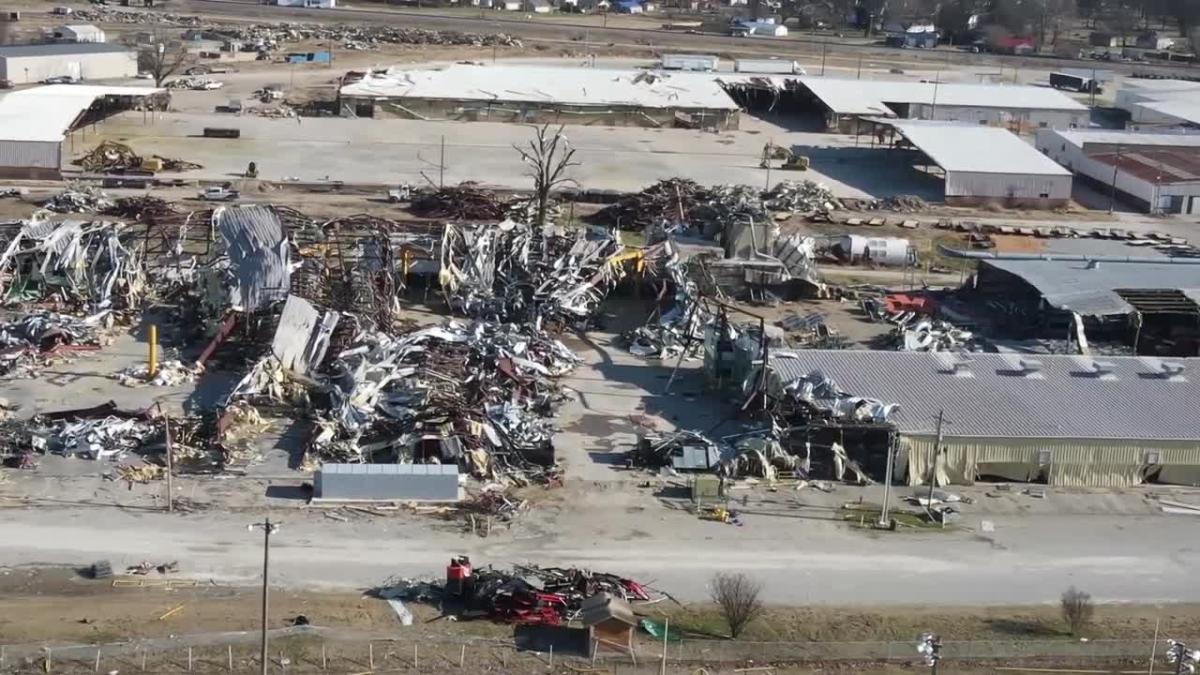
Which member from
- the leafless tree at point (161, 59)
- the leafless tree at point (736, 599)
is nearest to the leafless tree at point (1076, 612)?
the leafless tree at point (736, 599)

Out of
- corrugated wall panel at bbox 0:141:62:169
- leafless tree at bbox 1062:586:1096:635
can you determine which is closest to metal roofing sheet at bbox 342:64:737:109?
corrugated wall panel at bbox 0:141:62:169

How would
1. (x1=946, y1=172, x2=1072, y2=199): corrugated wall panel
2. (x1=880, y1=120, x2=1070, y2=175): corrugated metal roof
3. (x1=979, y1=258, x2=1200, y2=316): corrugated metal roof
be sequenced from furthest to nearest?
(x1=880, y1=120, x2=1070, y2=175): corrugated metal roof, (x1=946, y1=172, x2=1072, y2=199): corrugated wall panel, (x1=979, y1=258, x2=1200, y2=316): corrugated metal roof

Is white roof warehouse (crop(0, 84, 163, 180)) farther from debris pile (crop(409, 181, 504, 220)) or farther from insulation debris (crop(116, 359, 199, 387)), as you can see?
insulation debris (crop(116, 359, 199, 387))

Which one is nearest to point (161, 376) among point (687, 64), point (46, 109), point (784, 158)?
point (46, 109)

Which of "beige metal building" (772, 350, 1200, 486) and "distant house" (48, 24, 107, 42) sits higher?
"distant house" (48, 24, 107, 42)

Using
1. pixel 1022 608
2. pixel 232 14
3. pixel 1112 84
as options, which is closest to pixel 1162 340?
pixel 1022 608

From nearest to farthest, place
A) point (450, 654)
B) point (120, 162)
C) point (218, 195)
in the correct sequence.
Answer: point (450, 654)
point (218, 195)
point (120, 162)

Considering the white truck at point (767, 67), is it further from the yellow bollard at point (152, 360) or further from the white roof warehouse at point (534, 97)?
the yellow bollard at point (152, 360)

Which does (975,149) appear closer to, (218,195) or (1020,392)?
(218,195)
